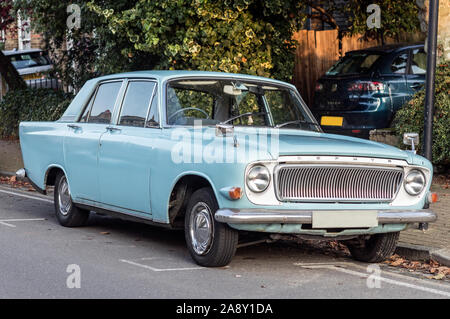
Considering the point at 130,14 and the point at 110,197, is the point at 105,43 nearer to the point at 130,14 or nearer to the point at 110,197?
the point at 130,14

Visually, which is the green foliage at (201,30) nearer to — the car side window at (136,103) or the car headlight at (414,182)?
the car side window at (136,103)

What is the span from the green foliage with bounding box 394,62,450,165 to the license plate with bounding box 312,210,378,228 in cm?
538

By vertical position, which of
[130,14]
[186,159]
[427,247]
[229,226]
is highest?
[130,14]

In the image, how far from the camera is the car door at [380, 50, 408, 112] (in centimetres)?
1364

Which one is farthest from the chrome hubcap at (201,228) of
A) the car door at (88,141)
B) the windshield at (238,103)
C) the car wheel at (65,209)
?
the car wheel at (65,209)

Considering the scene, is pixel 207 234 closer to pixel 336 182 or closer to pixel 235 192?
pixel 235 192

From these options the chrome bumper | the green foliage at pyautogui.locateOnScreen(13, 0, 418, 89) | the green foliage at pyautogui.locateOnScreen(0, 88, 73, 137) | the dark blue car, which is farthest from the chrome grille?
the green foliage at pyautogui.locateOnScreen(0, 88, 73, 137)

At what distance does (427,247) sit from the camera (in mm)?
7938

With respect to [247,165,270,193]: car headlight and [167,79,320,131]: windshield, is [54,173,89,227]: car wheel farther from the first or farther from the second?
[247,165,270,193]: car headlight

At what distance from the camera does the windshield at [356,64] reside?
14.0m

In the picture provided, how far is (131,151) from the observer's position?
798 centimetres
